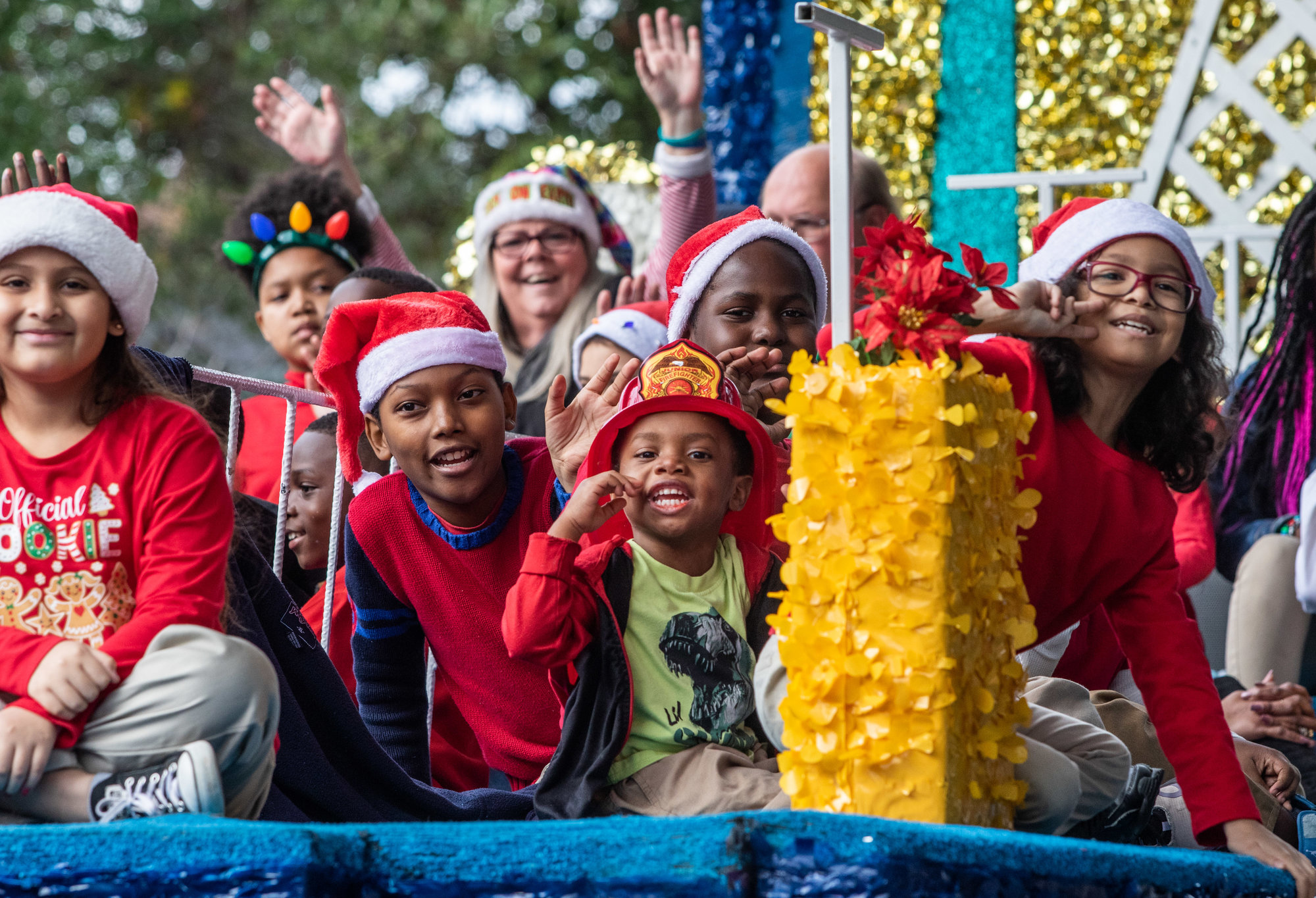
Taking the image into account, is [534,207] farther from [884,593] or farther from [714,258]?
[884,593]

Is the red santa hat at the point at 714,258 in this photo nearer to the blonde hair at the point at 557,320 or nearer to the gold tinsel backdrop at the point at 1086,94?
the blonde hair at the point at 557,320

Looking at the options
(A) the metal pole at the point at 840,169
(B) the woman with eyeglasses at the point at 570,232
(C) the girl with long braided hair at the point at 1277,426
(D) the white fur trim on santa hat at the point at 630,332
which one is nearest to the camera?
(A) the metal pole at the point at 840,169

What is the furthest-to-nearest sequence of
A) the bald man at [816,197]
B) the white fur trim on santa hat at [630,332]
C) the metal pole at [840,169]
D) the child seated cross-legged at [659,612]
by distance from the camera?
1. the bald man at [816,197]
2. the white fur trim on santa hat at [630,332]
3. the child seated cross-legged at [659,612]
4. the metal pole at [840,169]

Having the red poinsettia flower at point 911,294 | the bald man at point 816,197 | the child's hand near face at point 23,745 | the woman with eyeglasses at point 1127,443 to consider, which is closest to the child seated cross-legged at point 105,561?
the child's hand near face at point 23,745

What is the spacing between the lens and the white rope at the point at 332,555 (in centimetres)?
318

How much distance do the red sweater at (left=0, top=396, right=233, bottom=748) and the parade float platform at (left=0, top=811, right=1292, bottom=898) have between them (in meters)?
0.40

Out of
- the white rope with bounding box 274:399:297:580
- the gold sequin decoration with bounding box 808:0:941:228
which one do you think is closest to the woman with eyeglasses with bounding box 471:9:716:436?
the white rope with bounding box 274:399:297:580

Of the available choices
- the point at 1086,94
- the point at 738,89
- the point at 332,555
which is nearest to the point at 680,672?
the point at 332,555

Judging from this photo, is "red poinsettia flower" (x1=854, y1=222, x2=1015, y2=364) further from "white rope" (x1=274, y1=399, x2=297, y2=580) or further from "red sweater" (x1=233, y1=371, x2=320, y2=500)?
"red sweater" (x1=233, y1=371, x2=320, y2=500)

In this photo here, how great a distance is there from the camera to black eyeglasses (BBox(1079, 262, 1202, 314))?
2.42 meters

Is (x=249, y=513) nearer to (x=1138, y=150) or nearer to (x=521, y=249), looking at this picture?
(x=521, y=249)

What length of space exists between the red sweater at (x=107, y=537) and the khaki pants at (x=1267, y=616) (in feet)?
8.48

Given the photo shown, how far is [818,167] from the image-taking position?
4.21m

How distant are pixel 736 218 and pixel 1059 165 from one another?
2.91 m
